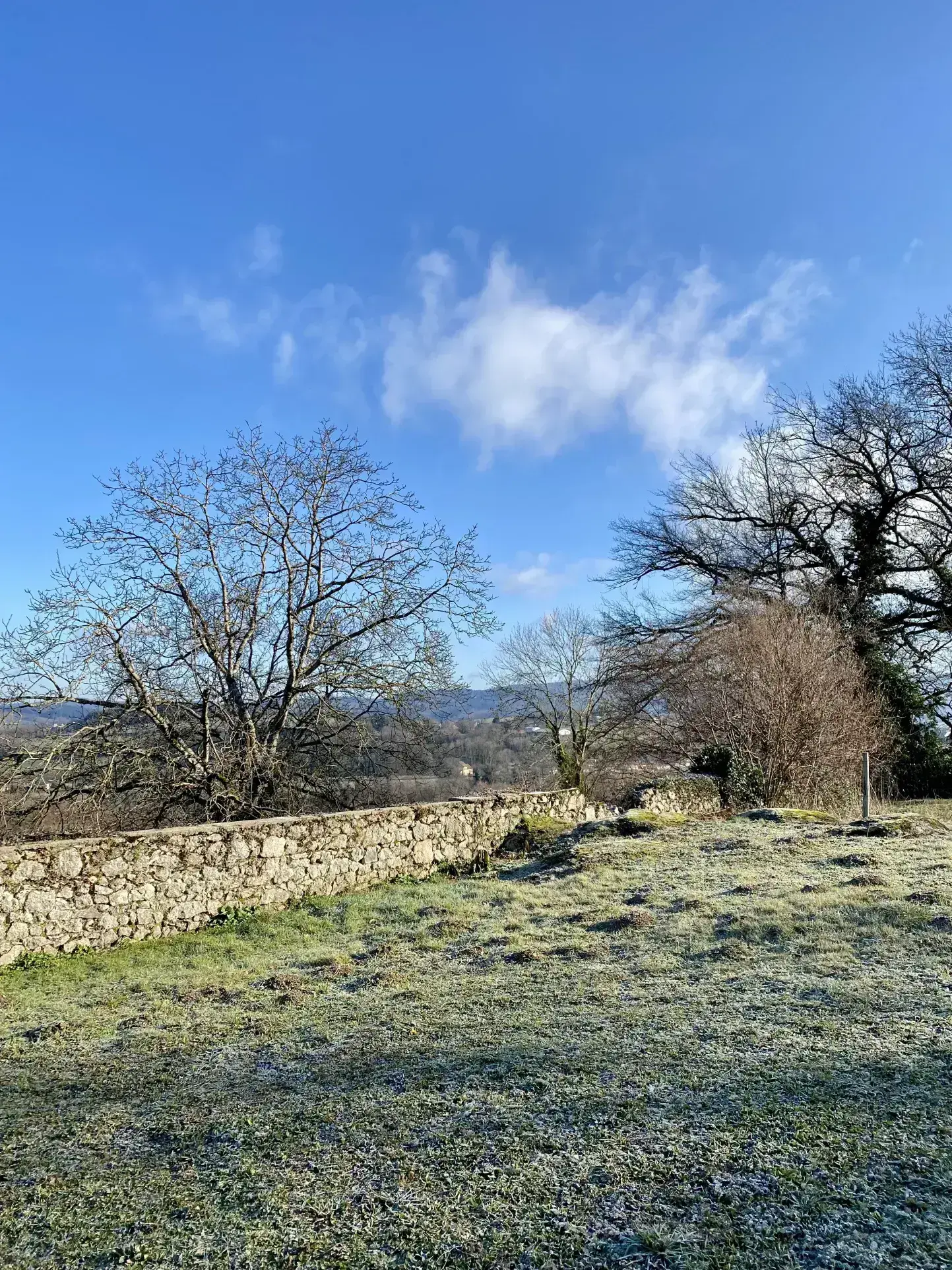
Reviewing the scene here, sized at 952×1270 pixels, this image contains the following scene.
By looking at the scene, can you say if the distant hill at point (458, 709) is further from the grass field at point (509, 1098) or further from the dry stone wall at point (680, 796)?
the grass field at point (509, 1098)

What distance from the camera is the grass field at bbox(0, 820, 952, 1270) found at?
2.44 m

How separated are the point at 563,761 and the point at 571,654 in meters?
5.87

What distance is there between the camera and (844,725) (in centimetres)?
1540

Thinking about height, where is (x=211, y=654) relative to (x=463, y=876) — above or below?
above

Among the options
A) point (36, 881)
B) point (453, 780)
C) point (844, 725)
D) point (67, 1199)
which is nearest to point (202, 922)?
point (36, 881)

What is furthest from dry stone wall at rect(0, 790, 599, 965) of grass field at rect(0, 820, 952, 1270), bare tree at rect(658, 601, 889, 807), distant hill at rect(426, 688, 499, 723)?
bare tree at rect(658, 601, 889, 807)

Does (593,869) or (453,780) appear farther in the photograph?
(453,780)

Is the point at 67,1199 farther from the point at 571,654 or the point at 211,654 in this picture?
the point at 571,654

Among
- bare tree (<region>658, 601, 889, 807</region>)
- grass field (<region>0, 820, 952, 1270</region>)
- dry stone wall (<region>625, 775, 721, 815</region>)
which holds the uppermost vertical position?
bare tree (<region>658, 601, 889, 807</region>)

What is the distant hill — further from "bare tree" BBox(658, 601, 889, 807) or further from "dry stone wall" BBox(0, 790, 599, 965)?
"bare tree" BBox(658, 601, 889, 807)

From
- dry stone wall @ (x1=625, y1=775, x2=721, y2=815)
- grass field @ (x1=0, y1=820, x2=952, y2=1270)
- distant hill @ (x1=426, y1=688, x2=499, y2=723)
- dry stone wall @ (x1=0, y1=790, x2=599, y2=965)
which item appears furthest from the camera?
distant hill @ (x1=426, y1=688, x2=499, y2=723)

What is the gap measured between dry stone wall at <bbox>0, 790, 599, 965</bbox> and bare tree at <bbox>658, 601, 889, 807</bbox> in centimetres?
726

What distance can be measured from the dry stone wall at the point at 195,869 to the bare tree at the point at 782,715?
7256 millimetres

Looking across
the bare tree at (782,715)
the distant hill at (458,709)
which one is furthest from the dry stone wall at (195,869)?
the bare tree at (782,715)
